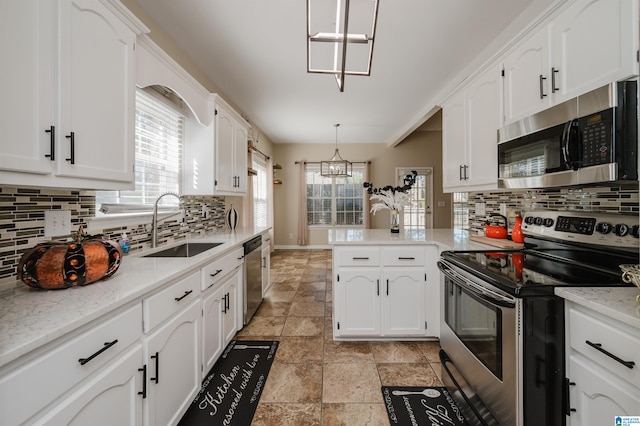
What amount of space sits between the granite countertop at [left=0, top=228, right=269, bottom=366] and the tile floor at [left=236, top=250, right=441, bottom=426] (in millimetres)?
1034

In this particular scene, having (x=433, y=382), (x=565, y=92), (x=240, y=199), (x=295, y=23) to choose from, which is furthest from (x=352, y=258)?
→ (x=240, y=199)

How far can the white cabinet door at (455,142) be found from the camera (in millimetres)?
2260

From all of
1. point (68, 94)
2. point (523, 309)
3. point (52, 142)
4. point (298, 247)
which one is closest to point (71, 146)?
point (52, 142)

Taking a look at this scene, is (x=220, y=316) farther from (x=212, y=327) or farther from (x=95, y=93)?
(x=95, y=93)

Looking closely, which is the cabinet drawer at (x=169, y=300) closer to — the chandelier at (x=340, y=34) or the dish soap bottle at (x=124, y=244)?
the dish soap bottle at (x=124, y=244)

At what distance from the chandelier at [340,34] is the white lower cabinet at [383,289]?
137 cm

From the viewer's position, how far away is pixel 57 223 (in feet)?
4.31

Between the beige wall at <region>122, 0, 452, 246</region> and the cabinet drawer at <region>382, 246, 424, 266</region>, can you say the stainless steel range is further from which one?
the beige wall at <region>122, 0, 452, 246</region>

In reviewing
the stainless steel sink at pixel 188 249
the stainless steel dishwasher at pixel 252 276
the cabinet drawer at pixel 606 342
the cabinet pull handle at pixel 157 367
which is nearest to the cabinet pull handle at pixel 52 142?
the cabinet pull handle at pixel 157 367

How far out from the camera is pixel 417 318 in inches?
88.0

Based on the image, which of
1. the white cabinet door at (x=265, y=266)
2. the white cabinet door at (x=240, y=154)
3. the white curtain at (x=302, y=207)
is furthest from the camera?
the white curtain at (x=302, y=207)

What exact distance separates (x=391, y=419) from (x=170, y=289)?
56.3 inches

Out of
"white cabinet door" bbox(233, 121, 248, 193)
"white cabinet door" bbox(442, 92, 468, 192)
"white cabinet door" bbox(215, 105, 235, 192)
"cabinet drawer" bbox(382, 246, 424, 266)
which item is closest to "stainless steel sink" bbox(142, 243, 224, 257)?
"white cabinet door" bbox(215, 105, 235, 192)

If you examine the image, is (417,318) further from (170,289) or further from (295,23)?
(295,23)
